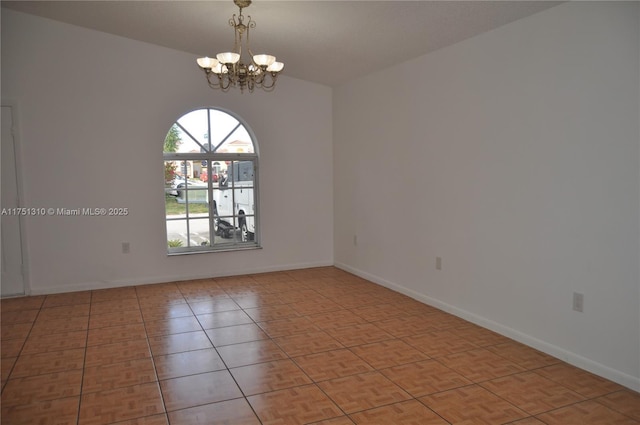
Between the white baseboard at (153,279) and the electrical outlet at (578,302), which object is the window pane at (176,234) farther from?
the electrical outlet at (578,302)

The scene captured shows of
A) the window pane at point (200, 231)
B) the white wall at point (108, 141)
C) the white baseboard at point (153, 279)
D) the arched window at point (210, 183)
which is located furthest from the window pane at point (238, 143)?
the white baseboard at point (153, 279)

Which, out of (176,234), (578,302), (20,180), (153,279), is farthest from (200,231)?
(578,302)

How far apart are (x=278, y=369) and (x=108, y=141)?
356 centimetres

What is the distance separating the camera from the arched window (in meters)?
5.86

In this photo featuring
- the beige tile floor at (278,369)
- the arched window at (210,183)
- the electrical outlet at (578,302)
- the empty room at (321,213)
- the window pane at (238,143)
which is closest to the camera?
the beige tile floor at (278,369)

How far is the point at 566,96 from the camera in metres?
3.23

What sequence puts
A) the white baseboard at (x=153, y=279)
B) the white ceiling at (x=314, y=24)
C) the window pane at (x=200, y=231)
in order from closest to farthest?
1. the white ceiling at (x=314, y=24)
2. the white baseboard at (x=153, y=279)
3. the window pane at (x=200, y=231)

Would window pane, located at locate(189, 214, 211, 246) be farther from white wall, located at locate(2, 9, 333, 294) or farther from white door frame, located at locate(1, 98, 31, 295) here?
white door frame, located at locate(1, 98, 31, 295)

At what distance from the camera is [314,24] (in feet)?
13.8

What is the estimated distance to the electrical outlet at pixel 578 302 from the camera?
3201 millimetres

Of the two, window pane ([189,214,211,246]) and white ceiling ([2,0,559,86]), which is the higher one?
white ceiling ([2,0,559,86])

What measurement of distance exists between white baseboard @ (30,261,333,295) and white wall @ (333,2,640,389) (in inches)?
59.6

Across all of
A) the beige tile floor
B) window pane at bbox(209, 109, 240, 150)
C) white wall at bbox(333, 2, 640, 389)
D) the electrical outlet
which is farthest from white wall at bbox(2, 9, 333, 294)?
the electrical outlet

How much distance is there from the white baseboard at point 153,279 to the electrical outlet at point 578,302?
3816 millimetres
